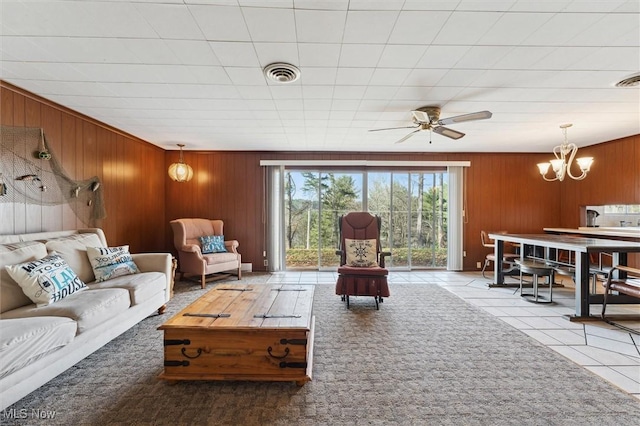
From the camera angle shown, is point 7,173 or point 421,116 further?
point 421,116

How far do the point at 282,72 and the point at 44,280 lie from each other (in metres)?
2.51

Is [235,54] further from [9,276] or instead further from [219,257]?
[219,257]

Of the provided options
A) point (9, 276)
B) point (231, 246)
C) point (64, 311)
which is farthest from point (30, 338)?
point (231, 246)

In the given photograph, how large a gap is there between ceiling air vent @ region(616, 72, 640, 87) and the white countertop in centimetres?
262

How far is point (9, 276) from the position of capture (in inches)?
84.7

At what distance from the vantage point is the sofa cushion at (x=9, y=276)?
6.88ft

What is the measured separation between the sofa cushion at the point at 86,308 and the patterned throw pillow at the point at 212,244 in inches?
94.9

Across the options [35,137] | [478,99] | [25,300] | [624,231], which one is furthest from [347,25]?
[624,231]

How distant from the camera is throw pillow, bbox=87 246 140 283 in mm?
2850

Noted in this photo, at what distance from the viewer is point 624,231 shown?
14.6 feet

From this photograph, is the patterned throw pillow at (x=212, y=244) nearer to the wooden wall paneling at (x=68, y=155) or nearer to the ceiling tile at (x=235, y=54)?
the wooden wall paneling at (x=68, y=155)

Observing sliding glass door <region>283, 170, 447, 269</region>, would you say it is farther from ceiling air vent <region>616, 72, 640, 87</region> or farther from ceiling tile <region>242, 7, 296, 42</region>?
ceiling tile <region>242, 7, 296, 42</region>

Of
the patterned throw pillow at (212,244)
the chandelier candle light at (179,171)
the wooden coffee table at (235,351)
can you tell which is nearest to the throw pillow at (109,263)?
the wooden coffee table at (235,351)

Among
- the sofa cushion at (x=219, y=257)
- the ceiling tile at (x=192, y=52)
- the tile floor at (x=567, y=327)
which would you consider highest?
the ceiling tile at (x=192, y=52)
